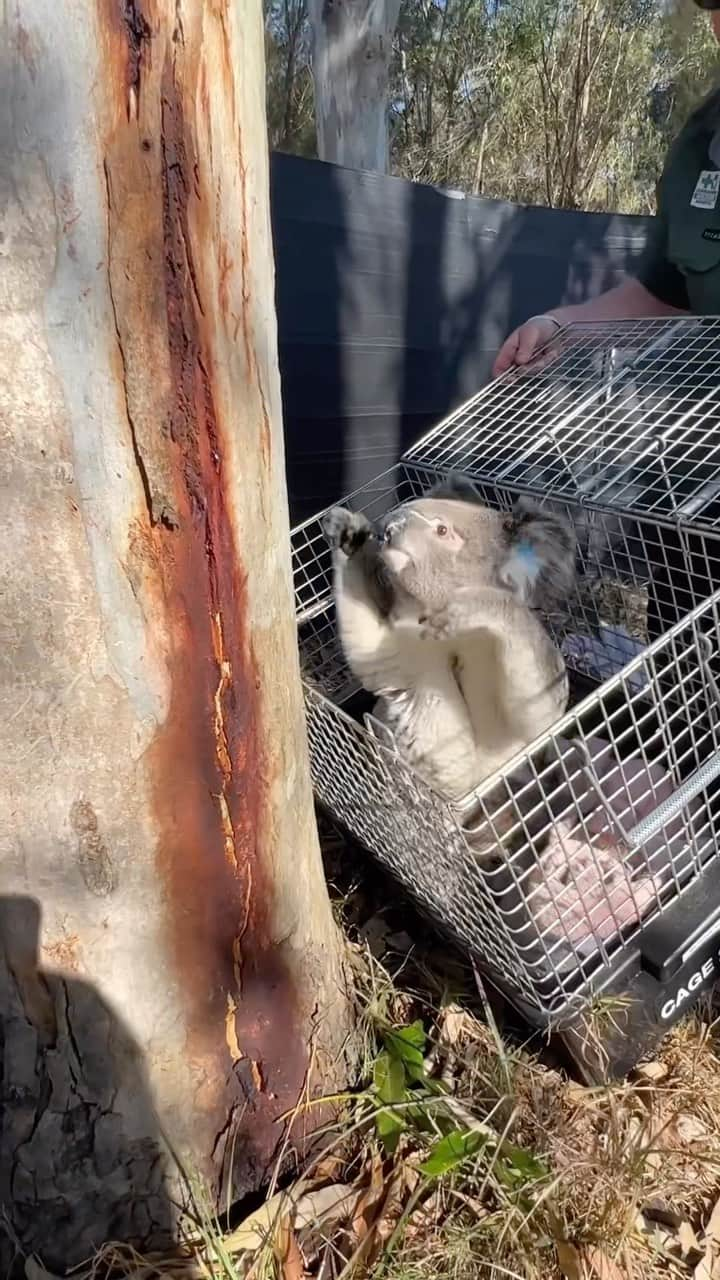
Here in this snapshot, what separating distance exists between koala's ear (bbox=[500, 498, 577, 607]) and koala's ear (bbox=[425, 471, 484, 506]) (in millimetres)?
175

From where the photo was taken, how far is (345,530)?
1272 mm

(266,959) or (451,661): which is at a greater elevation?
(451,661)

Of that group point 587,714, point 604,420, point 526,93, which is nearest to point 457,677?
point 587,714

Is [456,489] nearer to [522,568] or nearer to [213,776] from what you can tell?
[522,568]

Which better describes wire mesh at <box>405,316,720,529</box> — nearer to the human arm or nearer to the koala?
the human arm

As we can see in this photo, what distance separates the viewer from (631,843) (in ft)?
2.98

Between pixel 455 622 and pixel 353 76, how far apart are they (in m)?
2.23

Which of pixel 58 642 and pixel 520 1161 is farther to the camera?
pixel 520 1161

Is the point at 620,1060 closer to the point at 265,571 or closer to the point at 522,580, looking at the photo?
the point at 522,580

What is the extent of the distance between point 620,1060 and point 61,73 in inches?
48.1

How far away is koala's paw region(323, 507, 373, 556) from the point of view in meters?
1.27

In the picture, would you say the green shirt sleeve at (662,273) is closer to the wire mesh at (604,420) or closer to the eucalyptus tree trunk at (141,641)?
the wire mesh at (604,420)

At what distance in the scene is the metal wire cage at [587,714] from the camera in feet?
3.14

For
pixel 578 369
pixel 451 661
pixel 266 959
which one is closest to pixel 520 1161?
pixel 266 959
